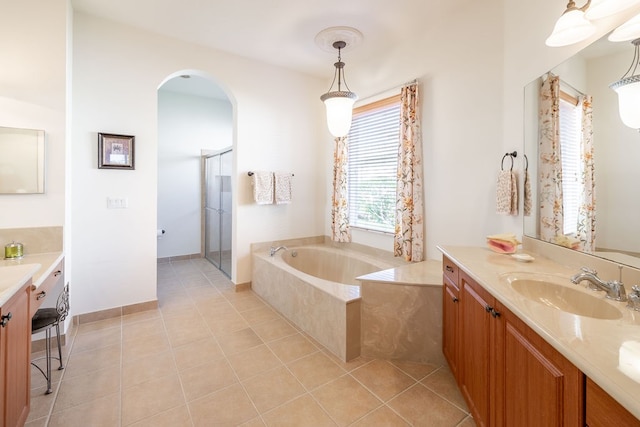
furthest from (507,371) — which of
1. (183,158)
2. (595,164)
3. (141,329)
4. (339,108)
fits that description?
A: (183,158)

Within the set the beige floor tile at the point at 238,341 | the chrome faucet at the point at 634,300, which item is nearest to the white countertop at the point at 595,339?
the chrome faucet at the point at 634,300

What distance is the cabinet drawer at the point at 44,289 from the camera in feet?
4.94

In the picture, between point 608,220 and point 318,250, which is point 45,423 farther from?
point 608,220

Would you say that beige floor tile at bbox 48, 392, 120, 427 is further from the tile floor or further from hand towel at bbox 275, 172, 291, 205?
hand towel at bbox 275, 172, 291, 205

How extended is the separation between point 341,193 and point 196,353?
90.5 inches

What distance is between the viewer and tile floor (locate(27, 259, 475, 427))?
1592mm

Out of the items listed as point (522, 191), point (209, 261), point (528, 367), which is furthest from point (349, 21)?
point (209, 261)

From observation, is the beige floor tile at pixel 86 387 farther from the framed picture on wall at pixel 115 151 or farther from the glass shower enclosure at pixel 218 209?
the glass shower enclosure at pixel 218 209

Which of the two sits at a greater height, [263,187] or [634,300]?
[263,187]

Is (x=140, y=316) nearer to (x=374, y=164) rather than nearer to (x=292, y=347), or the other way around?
(x=292, y=347)

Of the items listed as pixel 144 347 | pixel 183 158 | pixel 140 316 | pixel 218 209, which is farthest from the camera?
pixel 183 158

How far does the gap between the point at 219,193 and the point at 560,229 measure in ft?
13.5

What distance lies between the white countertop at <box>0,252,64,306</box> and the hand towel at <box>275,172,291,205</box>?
6.92 ft

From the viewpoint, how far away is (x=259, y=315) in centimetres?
290
